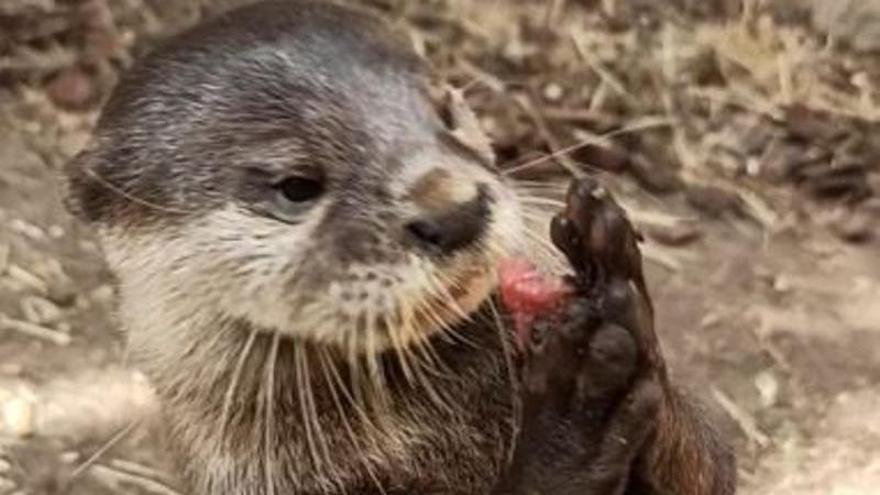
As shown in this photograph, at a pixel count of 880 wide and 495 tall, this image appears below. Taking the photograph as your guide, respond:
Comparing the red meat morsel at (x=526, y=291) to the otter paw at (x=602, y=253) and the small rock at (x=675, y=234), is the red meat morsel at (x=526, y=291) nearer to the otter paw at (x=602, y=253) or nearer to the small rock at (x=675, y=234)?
the otter paw at (x=602, y=253)

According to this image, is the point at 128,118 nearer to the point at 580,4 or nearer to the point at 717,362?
the point at 717,362

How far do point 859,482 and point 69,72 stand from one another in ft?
6.00

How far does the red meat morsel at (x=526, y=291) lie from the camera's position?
2506mm

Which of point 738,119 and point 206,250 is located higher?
point 206,250

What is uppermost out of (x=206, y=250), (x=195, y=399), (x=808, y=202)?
(x=206, y=250)

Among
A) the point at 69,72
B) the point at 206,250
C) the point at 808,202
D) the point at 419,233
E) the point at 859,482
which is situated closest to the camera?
the point at 419,233

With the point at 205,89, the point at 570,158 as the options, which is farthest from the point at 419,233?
the point at 570,158

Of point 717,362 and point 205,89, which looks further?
point 717,362

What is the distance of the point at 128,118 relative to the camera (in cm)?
272

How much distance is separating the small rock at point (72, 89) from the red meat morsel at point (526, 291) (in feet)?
7.02

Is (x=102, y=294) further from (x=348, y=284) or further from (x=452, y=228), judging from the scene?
(x=452, y=228)

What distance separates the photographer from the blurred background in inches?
149

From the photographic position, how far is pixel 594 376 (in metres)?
2.45

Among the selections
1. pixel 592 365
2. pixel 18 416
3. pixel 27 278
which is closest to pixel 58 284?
pixel 27 278
